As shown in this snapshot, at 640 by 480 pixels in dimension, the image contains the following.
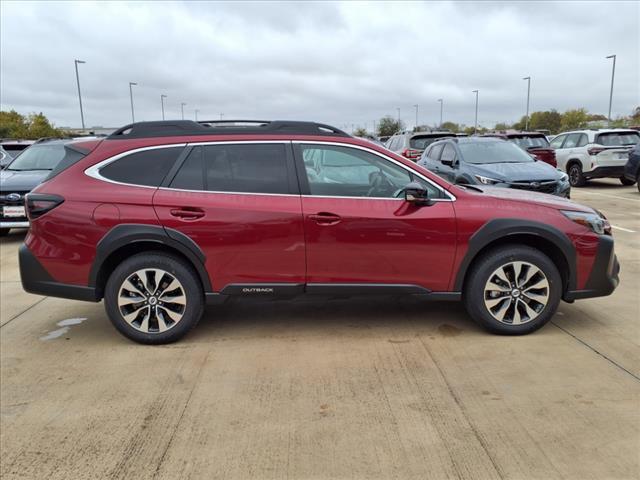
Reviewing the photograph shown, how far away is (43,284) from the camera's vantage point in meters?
4.19

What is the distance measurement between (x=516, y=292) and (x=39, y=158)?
911 cm

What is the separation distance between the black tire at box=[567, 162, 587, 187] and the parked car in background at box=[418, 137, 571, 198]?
652 cm

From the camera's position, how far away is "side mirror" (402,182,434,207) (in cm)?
405

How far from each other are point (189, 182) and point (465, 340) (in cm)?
256

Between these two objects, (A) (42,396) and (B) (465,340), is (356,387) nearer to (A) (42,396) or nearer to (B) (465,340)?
(B) (465,340)

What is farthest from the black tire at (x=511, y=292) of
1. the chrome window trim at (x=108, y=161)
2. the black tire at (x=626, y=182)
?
the black tire at (x=626, y=182)

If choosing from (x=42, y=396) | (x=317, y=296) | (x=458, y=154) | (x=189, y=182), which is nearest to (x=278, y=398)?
(x=317, y=296)

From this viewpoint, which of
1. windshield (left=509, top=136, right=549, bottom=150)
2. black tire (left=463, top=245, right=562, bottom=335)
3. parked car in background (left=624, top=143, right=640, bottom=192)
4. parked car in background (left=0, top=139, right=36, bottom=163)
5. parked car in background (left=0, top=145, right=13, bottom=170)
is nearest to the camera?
black tire (left=463, top=245, right=562, bottom=335)

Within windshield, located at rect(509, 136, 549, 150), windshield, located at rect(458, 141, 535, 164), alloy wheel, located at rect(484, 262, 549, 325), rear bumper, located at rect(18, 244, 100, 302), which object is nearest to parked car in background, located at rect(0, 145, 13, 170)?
rear bumper, located at rect(18, 244, 100, 302)

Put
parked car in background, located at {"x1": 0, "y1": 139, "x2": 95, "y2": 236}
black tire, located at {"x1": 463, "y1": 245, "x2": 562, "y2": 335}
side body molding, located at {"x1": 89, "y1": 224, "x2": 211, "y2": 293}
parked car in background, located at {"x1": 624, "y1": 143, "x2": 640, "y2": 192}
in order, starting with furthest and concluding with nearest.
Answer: parked car in background, located at {"x1": 624, "y1": 143, "x2": 640, "y2": 192} → parked car in background, located at {"x1": 0, "y1": 139, "x2": 95, "y2": 236} → black tire, located at {"x1": 463, "y1": 245, "x2": 562, "y2": 335} → side body molding, located at {"x1": 89, "y1": 224, "x2": 211, "y2": 293}

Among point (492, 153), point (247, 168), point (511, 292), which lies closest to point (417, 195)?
point (511, 292)

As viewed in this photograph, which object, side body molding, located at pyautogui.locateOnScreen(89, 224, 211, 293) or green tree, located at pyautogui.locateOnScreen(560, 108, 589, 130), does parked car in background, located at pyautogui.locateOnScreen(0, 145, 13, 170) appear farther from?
green tree, located at pyautogui.locateOnScreen(560, 108, 589, 130)

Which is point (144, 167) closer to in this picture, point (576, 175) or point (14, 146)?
point (14, 146)

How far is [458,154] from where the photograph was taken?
9859 millimetres
